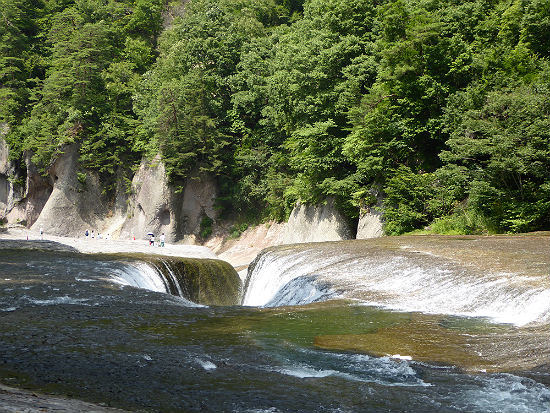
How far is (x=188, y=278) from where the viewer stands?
21.2 meters

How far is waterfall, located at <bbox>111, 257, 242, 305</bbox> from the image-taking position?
18.5 m

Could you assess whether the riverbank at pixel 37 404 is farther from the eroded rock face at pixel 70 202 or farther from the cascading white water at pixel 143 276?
the eroded rock face at pixel 70 202

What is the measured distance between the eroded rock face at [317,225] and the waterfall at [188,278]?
9.55 meters

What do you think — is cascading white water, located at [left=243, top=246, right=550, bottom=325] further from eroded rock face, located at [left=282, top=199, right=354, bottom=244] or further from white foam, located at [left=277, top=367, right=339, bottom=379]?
eroded rock face, located at [left=282, top=199, right=354, bottom=244]

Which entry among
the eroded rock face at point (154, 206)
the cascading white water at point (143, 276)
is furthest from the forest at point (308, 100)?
the cascading white water at point (143, 276)

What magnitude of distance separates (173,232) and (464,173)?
2738 cm

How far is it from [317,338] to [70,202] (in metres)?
44.1

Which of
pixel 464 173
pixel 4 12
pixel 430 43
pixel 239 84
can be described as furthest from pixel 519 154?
pixel 4 12

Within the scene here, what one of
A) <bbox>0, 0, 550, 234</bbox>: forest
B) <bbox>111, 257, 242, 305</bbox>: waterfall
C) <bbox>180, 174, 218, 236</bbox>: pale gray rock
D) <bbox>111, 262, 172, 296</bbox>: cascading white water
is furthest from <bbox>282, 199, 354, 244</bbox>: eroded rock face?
<bbox>111, 262, 172, 296</bbox>: cascading white water

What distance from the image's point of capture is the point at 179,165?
4297 centimetres

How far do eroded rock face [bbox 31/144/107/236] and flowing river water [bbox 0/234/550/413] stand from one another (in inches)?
1317

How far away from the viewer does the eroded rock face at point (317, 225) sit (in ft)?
102

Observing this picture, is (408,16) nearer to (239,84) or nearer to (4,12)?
(239,84)

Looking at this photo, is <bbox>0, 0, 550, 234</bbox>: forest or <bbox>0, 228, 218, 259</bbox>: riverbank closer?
<bbox>0, 0, 550, 234</bbox>: forest
